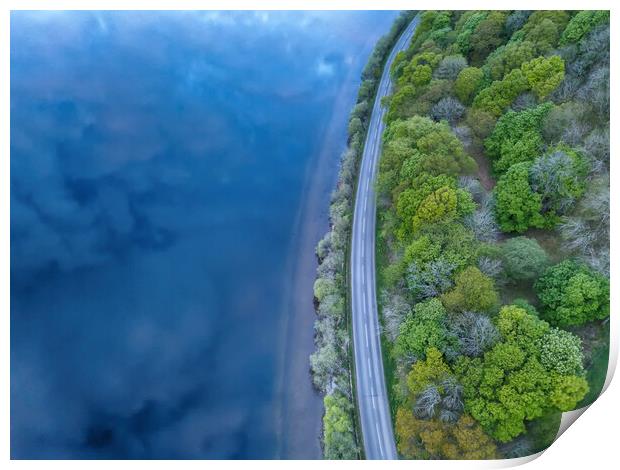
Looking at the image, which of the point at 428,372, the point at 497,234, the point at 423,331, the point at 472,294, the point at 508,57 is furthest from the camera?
the point at 508,57

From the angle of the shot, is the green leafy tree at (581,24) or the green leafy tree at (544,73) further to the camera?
the green leafy tree at (544,73)

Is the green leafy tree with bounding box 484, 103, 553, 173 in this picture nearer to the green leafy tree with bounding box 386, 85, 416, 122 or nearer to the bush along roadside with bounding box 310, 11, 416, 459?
the green leafy tree with bounding box 386, 85, 416, 122

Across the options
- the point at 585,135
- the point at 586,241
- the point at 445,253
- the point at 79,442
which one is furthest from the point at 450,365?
the point at 79,442

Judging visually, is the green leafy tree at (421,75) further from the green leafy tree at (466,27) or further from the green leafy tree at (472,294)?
the green leafy tree at (472,294)

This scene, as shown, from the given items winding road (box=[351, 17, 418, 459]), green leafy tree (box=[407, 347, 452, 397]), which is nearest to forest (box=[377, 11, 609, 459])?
green leafy tree (box=[407, 347, 452, 397])

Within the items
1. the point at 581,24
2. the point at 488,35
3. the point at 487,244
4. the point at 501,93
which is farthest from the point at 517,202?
the point at 488,35

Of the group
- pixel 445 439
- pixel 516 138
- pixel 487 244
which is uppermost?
pixel 516 138

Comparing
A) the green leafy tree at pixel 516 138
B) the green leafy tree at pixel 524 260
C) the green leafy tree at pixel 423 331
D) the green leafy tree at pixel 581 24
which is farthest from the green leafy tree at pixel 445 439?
the green leafy tree at pixel 581 24

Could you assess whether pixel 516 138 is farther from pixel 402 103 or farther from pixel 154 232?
pixel 154 232
